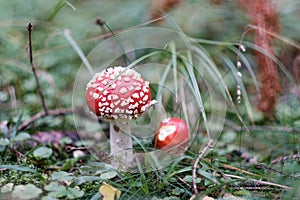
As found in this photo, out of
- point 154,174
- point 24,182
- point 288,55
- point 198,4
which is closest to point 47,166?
point 24,182

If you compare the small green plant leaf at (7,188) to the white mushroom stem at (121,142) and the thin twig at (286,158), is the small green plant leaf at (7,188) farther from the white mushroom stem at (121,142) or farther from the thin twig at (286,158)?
the thin twig at (286,158)

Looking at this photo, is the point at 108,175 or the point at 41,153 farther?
the point at 41,153

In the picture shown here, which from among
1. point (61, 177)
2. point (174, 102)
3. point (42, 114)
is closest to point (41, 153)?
point (61, 177)

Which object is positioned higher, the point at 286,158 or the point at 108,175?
the point at 108,175

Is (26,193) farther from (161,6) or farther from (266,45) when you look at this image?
(161,6)

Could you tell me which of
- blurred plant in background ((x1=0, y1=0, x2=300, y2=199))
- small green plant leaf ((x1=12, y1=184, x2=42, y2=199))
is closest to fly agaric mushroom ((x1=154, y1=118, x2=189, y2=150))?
blurred plant in background ((x1=0, y1=0, x2=300, y2=199))

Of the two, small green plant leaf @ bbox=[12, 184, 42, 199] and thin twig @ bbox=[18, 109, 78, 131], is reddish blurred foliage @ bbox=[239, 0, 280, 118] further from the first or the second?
small green plant leaf @ bbox=[12, 184, 42, 199]

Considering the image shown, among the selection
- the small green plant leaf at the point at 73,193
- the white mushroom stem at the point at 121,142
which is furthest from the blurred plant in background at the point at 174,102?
the white mushroom stem at the point at 121,142

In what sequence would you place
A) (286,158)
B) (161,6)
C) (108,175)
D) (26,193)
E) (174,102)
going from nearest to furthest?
(26,193) → (108,175) → (286,158) → (174,102) → (161,6)
